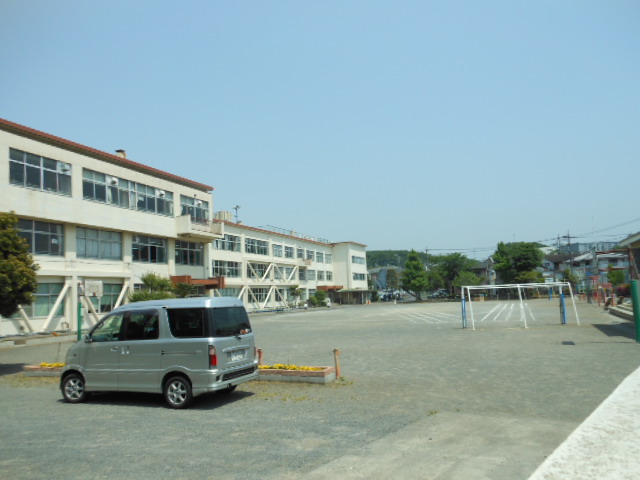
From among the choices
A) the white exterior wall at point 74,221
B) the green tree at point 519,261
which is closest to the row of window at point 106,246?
the white exterior wall at point 74,221

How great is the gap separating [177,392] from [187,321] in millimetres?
1267

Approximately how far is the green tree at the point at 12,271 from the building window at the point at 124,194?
665 inches

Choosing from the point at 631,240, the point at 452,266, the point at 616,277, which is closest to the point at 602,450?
the point at 631,240

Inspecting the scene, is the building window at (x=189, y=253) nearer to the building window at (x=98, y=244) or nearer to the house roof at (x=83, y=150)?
the house roof at (x=83, y=150)

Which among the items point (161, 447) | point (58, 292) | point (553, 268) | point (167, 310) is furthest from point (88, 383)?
point (553, 268)

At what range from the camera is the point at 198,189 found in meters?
44.2

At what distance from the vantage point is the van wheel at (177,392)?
889cm

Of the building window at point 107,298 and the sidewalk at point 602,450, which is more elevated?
the building window at point 107,298

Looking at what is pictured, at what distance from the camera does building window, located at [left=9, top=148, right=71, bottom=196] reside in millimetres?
27156

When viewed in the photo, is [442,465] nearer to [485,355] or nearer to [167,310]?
[167,310]

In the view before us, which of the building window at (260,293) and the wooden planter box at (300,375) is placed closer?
the wooden planter box at (300,375)

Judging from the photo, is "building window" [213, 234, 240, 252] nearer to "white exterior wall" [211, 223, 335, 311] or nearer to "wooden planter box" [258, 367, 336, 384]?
"white exterior wall" [211, 223, 335, 311]

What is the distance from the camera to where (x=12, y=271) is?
14.9 metres

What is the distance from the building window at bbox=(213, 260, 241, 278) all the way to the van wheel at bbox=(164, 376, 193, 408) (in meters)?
42.5
